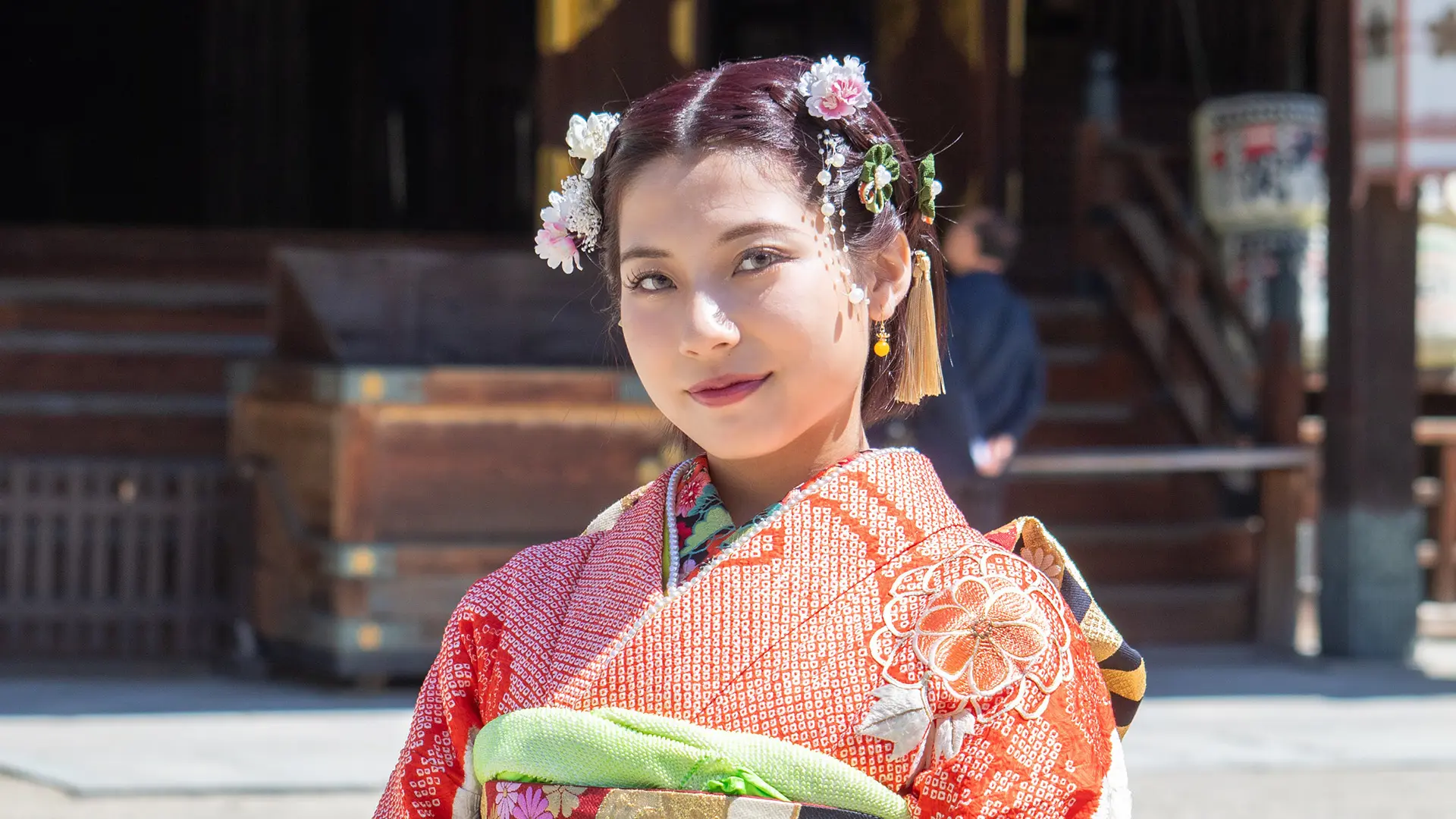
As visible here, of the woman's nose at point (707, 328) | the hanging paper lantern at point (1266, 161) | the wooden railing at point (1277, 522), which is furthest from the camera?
the hanging paper lantern at point (1266, 161)

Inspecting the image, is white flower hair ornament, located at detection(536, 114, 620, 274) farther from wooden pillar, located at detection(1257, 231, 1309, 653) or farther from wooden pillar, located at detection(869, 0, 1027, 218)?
wooden pillar, located at detection(869, 0, 1027, 218)

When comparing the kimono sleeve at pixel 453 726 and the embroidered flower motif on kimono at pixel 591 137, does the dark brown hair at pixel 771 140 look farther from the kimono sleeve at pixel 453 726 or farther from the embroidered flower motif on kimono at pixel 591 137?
the kimono sleeve at pixel 453 726

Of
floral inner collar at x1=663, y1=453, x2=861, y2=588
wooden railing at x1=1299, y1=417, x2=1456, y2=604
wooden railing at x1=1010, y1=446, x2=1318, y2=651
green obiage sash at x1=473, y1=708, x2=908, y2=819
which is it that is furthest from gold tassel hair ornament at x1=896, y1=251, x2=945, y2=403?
wooden railing at x1=1299, y1=417, x2=1456, y2=604

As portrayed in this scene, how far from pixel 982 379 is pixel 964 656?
450 cm

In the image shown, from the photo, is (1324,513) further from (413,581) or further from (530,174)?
(530,174)

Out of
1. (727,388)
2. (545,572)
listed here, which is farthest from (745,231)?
(545,572)

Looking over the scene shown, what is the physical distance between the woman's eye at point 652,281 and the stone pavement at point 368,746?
122 inches

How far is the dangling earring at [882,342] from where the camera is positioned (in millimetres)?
1577

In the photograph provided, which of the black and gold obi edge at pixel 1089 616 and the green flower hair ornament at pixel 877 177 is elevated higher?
the green flower hair ornament at pixel 877 177

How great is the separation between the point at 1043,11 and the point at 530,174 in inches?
155

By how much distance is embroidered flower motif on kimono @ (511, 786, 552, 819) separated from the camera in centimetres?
139


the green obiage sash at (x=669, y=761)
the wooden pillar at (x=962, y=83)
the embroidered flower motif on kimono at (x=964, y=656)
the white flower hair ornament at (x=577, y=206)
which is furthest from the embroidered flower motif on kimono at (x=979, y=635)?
the wooden pillar at (x=962, y=83)

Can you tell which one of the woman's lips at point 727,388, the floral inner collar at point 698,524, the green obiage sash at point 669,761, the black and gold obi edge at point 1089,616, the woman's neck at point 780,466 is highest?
the woman's lips at point 727,388

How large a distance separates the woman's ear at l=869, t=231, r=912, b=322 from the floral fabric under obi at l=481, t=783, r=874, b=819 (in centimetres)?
45
